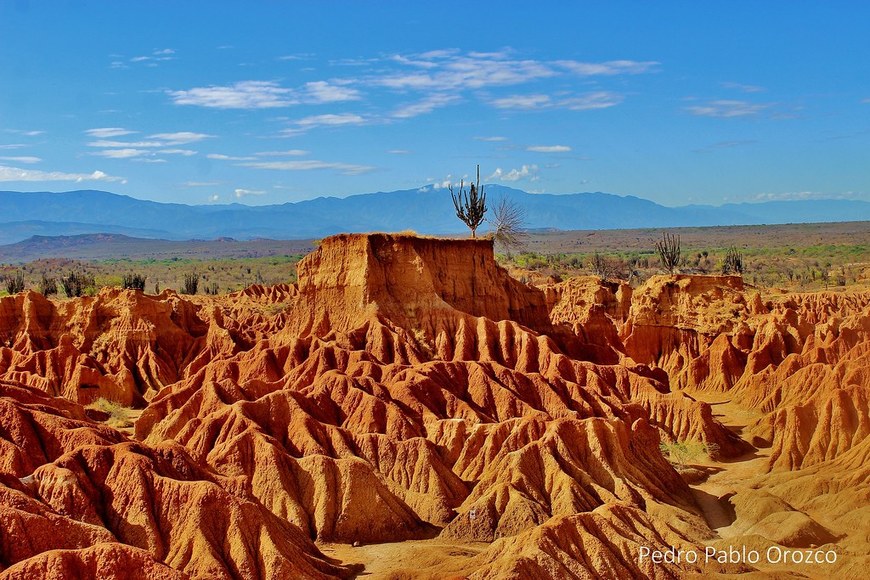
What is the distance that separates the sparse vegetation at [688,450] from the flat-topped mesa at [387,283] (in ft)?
51.4

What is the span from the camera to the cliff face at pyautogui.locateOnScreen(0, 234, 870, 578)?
30.7 meters

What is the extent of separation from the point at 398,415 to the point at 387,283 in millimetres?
17593

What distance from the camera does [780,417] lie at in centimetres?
5441

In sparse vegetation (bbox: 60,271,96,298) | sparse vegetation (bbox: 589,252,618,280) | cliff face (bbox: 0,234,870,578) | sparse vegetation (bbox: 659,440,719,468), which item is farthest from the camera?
sparse vegetation (bbox: 589,252,618,280)

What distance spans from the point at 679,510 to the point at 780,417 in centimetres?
1744

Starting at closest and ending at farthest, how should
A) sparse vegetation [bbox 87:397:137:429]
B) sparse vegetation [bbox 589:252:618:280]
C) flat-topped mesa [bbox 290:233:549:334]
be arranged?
sparse vegetation [bbox 87:397:137:429], flat-topped mesa [bbox 290:233:549:334], sparse vegetation [bbox 589:252:618:280]

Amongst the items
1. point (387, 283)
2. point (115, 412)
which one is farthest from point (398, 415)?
point (115, 412)

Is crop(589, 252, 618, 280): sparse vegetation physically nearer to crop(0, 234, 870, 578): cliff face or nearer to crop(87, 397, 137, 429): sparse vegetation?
crop(0, 234, 870, 578): cliff face

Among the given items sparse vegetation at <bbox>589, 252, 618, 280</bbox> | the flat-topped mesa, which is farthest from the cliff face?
sparse vegetation at <bbox>589, 252, 618, 280</bbox>

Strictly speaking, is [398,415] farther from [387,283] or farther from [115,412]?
[115,412]

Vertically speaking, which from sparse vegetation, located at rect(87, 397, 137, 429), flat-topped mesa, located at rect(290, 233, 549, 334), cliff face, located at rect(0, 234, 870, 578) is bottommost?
sparse vegetation, located at rect(87, 397, 137, 429)

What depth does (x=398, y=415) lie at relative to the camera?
153 ft

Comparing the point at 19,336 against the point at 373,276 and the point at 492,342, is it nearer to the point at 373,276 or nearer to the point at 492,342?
the point at 373,276

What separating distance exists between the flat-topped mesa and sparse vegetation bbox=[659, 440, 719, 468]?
51.4 ft
